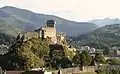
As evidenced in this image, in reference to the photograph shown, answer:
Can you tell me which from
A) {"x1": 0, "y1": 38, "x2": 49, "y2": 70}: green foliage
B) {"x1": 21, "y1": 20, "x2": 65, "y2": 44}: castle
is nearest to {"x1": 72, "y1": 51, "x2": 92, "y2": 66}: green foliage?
{"x1": 0, "y1": 38, "x2": 49, "y2": 70}: green foliage

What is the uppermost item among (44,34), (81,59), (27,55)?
(44,34)

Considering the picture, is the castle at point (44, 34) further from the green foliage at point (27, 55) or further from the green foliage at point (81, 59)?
the green foliage at point (81, 59)

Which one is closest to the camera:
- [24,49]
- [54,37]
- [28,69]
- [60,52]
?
[28,69]

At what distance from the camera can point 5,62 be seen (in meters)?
55.6

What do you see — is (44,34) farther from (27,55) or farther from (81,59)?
(27,55)

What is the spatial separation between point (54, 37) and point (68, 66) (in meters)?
12.1

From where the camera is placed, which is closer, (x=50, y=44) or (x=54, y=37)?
(x=50, y=44)

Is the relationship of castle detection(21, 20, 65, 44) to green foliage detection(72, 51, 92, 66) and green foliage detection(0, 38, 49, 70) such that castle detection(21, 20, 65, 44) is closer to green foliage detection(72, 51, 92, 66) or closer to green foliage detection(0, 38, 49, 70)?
green foliage detection(0, 38, 49, 70)

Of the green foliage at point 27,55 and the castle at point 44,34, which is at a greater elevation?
the castle at point 44,34

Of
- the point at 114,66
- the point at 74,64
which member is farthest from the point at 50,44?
the point at 114,66

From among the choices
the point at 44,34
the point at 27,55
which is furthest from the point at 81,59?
the point at 44,34

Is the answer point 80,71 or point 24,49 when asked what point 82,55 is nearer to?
point 80,71

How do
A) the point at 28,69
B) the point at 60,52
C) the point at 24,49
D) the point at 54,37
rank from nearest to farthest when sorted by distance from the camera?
the point at 28,69, the point at 24,49, the point at 60,52, the point at 54,37

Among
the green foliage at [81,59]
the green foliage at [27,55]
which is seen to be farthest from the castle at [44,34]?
the green foliage at [81,59]
